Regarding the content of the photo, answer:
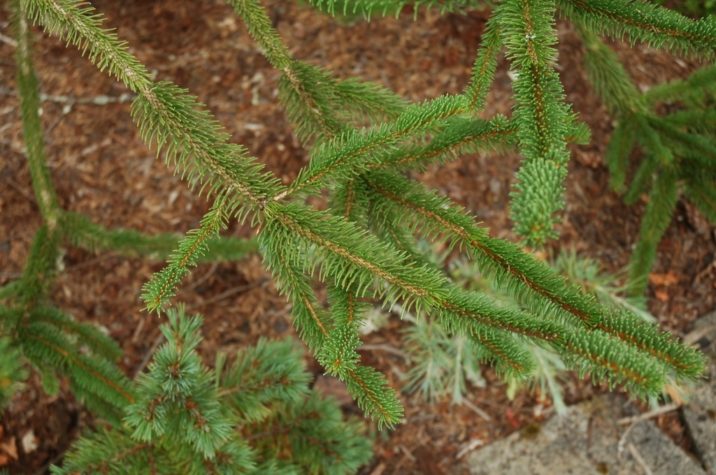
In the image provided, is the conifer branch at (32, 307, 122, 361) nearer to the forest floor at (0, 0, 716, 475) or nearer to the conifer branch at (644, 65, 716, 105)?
the forest floor at (0, 0, 716, 475)

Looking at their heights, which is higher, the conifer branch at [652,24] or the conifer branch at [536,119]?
the conifer branch at [652,24]

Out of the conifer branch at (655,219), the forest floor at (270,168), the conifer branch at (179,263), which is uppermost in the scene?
the conifer branch at (179,263)

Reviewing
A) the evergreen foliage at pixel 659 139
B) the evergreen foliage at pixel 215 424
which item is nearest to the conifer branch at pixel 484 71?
the evergreen foliage at pixel 215 424

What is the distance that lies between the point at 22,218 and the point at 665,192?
3.14 meters

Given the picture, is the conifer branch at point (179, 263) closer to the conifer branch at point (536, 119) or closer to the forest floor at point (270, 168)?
the conifer branch at point (536, 119)

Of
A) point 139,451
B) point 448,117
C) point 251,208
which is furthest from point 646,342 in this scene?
point 139,451

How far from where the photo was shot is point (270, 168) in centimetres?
334

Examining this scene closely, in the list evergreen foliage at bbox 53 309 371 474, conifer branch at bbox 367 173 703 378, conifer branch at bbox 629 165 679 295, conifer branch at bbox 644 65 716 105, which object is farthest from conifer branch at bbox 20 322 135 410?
conifer branch at bbox 644 65 716 105

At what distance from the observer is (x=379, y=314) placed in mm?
3156

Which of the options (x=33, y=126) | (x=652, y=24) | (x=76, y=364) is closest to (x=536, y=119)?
(x=652, y=24)

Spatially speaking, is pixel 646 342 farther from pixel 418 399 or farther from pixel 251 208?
pixel 418 399

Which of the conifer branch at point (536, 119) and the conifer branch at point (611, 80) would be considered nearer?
the conifer branch at point (536, 119)

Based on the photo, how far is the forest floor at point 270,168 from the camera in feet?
9.80

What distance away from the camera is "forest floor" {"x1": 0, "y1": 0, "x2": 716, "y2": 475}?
118 inches
